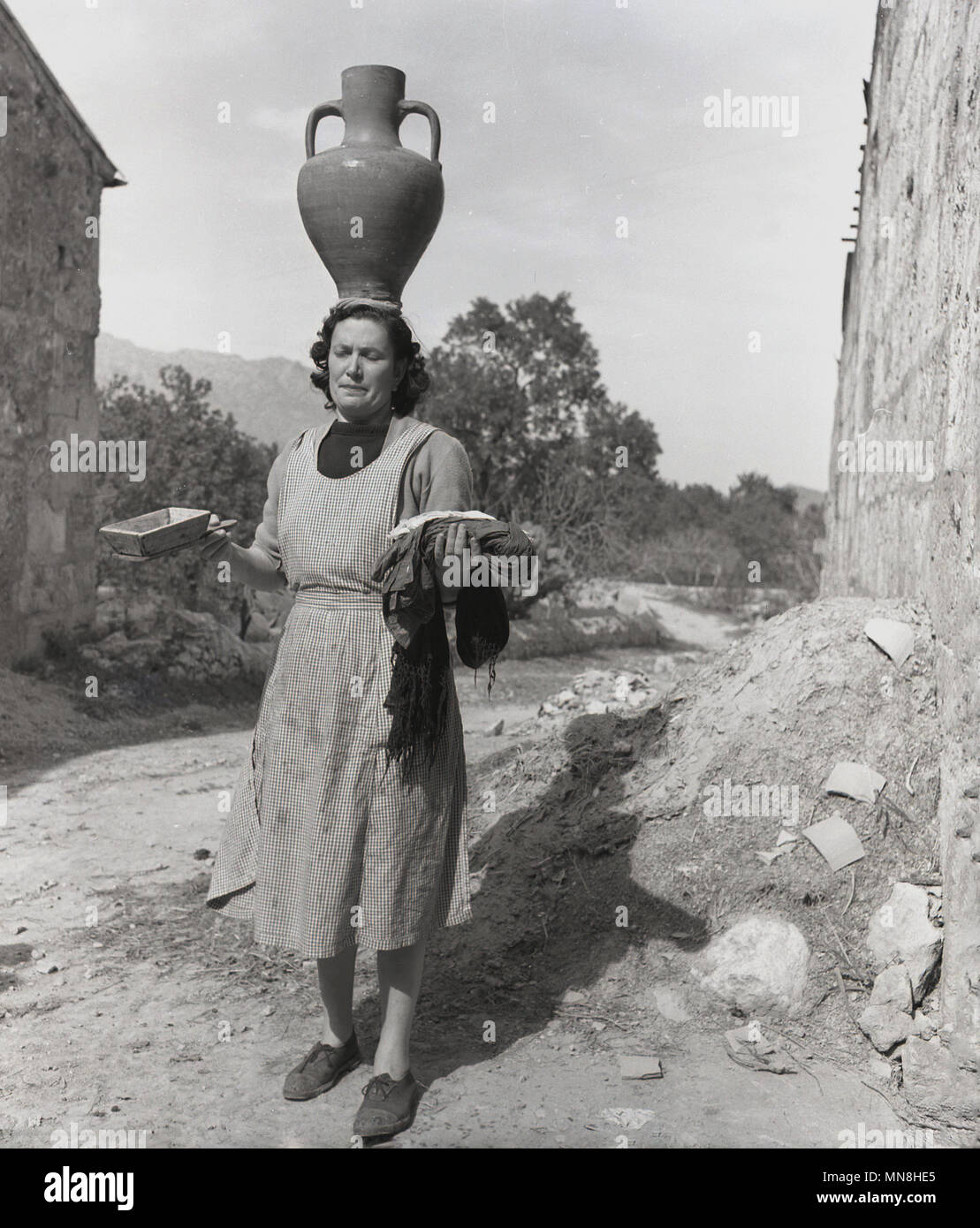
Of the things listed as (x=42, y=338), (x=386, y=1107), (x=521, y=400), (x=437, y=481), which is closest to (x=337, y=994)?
(x=386, y=1107)

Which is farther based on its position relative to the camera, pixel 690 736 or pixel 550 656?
pixel 550 656

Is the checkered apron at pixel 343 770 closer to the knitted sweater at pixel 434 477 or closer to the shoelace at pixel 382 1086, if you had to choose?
the knitted sweater at pixel 434 477

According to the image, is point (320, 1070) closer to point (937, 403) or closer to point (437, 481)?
point (437, 481)

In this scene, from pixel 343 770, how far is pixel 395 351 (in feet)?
3.24

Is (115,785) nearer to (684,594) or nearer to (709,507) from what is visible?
(684,594)

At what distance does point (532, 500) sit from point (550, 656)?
4.07 metres

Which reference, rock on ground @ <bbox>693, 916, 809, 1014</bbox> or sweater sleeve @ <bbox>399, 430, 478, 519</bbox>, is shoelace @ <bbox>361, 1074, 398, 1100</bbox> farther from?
sweater sleeve @ <bbox>399, 430, 478, 519</bbox>

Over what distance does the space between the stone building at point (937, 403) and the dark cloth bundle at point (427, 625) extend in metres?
1.26

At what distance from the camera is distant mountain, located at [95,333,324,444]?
6506cm

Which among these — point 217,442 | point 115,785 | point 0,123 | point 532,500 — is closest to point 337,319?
point 115,785

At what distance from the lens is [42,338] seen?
7742 mm

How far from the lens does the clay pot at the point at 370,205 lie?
9.18 ft

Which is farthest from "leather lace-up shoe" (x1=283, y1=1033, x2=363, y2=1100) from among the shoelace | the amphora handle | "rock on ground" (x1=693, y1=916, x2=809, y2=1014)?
the amphora handle

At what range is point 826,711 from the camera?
3.44m
